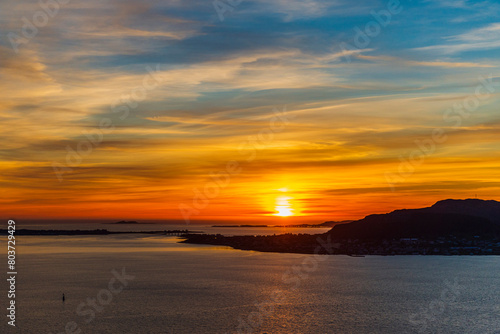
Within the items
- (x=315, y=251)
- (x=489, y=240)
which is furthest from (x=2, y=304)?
(x=489, y=240)

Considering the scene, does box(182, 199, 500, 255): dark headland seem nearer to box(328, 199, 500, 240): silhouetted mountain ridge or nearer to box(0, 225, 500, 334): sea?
box(328, 199, 500, 240): silhouetted mountain ridge

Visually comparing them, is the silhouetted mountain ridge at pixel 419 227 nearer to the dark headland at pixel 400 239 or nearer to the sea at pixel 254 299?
the dark headland at pixel 400 239

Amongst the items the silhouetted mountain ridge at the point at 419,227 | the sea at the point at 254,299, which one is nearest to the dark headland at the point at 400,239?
the silhouetted mountain ridge at the point at 419,227

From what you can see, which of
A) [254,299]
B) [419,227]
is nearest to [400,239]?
[419,227]

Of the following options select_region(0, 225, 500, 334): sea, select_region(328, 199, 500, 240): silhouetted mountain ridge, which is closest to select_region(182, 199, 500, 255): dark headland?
select_region(328, 199, 500, 240): silhouetted mountain ridge

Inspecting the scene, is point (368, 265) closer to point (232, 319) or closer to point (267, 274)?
point (267, 274)

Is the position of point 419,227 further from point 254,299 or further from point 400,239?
point 254,299
